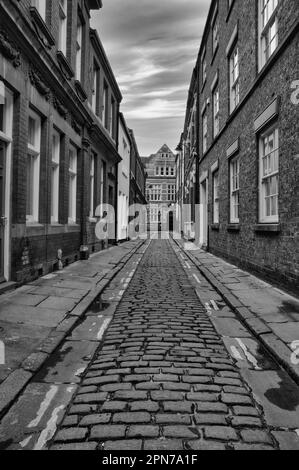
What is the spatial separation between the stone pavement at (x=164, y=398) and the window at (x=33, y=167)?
420cm

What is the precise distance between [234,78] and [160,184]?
63.2 metres

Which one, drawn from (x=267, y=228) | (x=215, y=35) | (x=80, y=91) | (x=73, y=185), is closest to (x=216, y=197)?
(x=73, y=185)

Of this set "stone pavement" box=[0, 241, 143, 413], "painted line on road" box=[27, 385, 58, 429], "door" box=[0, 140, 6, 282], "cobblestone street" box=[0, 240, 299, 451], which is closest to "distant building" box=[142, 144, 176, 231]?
"stone pavement" box=[0, 241, 143, 413]

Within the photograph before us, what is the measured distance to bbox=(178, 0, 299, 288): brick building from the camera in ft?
23.1

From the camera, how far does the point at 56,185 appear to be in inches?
415

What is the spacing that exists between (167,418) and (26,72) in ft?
23.2

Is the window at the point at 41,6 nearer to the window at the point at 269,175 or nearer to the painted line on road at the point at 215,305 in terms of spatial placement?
the window at the point at 269,175

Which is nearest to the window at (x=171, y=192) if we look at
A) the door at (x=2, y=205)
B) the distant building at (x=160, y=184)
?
the distant building at (x=160, y=184)

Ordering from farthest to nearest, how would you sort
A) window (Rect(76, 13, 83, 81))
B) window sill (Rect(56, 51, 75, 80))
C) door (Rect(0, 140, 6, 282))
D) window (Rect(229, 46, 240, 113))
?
window (Rect(76, 13, 83, 81)), window (Rect(229, 46, 240, 113)), window sill (Rect(56, 51, 75, 80)), door (Rect(0, 140, 6, 282))

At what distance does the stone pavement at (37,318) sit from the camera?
3.85m

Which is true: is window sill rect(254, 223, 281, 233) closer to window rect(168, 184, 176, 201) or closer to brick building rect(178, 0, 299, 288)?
brick building rect(178, 0, 299, 288)

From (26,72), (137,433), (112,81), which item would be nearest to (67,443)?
(137,433)

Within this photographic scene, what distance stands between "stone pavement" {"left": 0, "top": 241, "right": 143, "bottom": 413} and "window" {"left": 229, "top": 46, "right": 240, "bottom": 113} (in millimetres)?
6801

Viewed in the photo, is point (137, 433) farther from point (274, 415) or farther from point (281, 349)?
point (281, 349)
